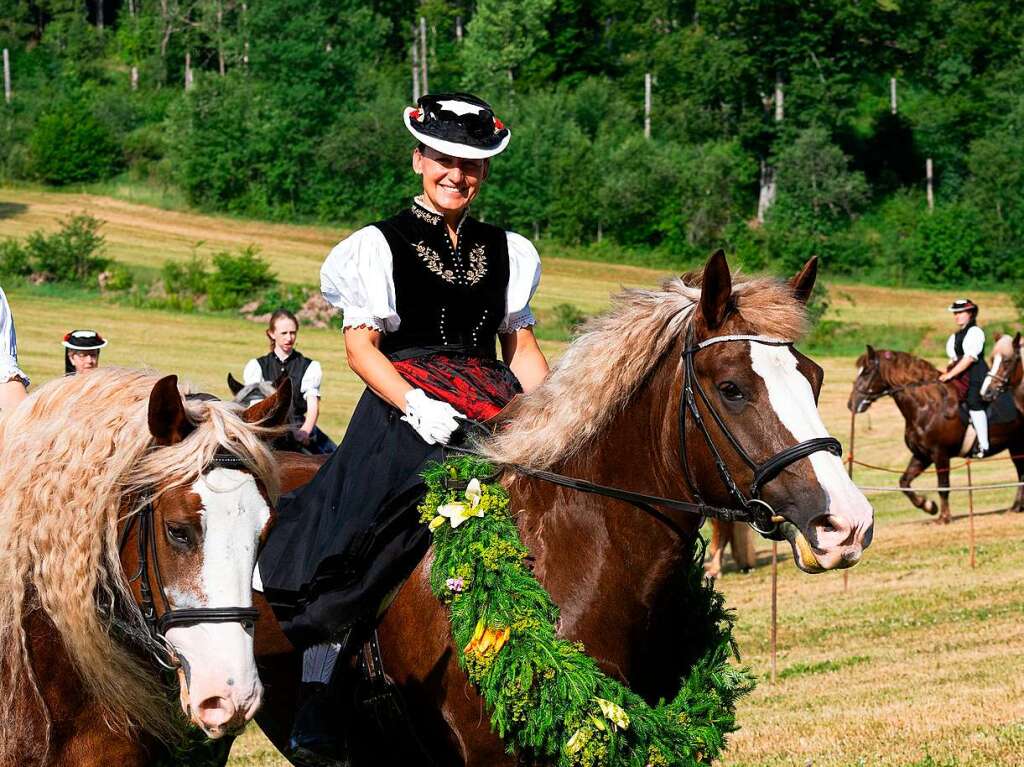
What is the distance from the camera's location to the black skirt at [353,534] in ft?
17.4

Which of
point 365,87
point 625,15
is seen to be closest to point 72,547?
point 365,87

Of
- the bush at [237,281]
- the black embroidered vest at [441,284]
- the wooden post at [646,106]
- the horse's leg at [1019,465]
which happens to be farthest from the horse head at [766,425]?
the wooden post at [646,106]

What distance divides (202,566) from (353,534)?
0.95m

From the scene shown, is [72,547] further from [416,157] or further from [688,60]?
[688,60]

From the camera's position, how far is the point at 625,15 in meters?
87.6

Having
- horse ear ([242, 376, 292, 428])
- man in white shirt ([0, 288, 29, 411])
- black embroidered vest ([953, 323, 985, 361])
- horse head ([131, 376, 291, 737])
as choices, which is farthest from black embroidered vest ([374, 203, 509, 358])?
black embroidered vest ([953, 323, 985, 361])

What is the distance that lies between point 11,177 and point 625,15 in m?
40.5

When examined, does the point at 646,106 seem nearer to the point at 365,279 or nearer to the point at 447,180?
the point at 447,180

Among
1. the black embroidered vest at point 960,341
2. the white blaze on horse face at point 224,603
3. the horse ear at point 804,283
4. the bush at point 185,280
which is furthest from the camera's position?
the bush at point 185,280

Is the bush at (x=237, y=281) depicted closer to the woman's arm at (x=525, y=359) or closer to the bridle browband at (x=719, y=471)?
the woman's arm at (x=525, y=359)

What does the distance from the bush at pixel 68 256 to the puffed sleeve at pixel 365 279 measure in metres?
42.4

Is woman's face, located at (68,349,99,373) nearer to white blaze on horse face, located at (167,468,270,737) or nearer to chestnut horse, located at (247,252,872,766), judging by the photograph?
chestnut horse, located at (247,252,872,766)

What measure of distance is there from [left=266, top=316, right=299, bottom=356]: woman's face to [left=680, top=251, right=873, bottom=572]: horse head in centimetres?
763

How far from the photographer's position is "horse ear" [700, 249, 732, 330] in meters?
4.78
